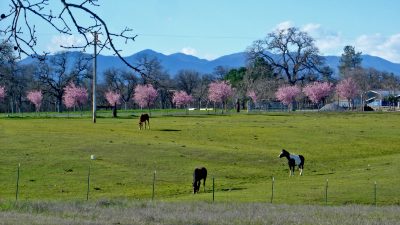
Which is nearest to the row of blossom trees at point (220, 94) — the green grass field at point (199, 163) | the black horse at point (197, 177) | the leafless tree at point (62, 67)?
the green grass field at point (199, 163)

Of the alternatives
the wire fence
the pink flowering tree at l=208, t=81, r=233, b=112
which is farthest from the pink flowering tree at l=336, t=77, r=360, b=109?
the wire fence

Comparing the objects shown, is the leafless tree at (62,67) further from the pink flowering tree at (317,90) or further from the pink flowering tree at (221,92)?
the pink flowering tree at (317,90)

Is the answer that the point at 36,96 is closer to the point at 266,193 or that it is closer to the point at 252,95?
the point at 252,95

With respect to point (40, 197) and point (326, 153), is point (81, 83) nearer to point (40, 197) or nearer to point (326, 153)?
point (326, 153)

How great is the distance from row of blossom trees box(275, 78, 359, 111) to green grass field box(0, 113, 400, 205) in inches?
3012

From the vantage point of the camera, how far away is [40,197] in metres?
33.8

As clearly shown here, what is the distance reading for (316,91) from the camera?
163 meters

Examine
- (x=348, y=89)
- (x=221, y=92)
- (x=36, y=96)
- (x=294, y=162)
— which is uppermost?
(x=348, y=89)

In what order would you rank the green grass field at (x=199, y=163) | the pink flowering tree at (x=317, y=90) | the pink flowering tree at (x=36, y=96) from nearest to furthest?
the green grass field at (x=199, y=163), the pink flowering tree at (x=36, y=96), the pink flowering tree at (x=317, y=90)

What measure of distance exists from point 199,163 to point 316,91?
385ft

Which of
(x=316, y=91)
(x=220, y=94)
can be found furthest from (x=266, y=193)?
(x=316, y=91)

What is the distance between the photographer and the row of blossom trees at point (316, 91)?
157 metres

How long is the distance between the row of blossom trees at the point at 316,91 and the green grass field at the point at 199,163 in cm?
7651

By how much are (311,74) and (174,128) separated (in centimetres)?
9639
